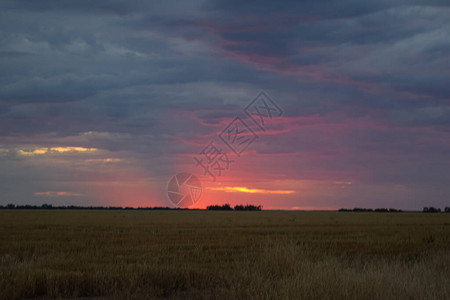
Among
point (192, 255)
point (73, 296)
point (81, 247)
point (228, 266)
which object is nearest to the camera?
point (73, 296)

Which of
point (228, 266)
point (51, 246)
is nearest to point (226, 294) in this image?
point (228, 266)

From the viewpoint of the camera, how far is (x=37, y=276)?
10469 mm

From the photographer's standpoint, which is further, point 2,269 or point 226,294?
point 2,269

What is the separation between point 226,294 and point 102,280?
3.22 meters

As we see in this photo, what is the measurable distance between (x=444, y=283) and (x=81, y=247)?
47.4 ft

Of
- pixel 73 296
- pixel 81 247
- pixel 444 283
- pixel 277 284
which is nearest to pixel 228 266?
pixel 277 284

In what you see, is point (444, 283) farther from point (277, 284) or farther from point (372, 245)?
point (372, 245)

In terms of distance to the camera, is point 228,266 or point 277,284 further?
point 228,266

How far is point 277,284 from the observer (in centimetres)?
1012

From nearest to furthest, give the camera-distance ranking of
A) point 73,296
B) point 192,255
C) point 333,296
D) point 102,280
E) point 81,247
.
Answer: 1. point 333,296
2. point 73,296
3. point 102,280
4. point 192,255
5. point 81,247

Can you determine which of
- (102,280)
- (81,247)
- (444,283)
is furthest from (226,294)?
(81,247)

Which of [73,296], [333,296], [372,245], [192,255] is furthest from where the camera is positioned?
[372,245]

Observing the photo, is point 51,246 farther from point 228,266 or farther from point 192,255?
point 228,266

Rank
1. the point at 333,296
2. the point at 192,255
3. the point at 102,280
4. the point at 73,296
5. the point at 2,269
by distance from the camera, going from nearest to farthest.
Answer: the point at 333,296
the point at 73,296
the point at 102,280
the point at 2,269
the point at 192,255
